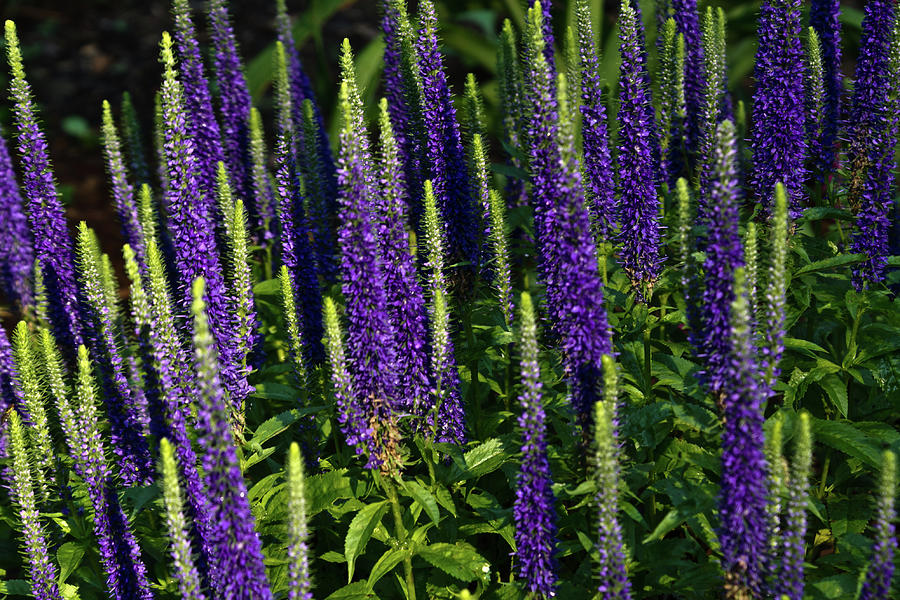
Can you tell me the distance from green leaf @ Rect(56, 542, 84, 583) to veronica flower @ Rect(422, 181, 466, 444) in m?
2.18

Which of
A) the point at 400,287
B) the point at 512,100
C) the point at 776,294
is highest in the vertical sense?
the point at 512,100

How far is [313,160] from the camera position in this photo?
5891mm

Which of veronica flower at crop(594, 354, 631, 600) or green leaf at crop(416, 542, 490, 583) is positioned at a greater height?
veronica flower at crop(594, 354, 631, 600)

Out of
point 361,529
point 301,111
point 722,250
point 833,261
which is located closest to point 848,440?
point 833,261

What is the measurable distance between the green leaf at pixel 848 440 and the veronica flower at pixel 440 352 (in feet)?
6.17

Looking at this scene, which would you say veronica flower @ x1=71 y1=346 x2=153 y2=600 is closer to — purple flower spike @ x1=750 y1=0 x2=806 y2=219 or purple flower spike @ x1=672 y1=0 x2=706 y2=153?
purple flower spike @ x1=750 y1=0 x2=806 y2=219

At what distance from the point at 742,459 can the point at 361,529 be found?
6.20 ft

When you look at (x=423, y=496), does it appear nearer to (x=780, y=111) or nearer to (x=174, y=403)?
(x=174, y=403)

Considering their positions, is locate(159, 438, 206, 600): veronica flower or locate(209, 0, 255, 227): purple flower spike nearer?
locate(159, 438, 206, 600): veronica flower

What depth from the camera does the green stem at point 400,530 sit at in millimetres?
4656

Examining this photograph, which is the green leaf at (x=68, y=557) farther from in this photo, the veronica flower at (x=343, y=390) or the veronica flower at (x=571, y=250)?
the veronica flower at (x=571, y=250)

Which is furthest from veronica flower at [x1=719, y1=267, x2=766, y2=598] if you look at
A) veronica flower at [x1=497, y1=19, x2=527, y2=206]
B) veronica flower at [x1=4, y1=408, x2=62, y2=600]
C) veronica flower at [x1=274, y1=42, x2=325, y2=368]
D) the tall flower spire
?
the tall flower spire

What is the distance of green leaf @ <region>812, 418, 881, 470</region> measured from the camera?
4570 mm

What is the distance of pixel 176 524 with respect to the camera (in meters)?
3.70
